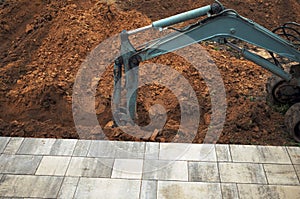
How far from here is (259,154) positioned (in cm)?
589

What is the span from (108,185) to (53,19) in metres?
5.03

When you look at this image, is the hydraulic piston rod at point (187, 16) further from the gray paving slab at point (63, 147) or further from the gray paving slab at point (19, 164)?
the gray paving slab at point (19, 164)

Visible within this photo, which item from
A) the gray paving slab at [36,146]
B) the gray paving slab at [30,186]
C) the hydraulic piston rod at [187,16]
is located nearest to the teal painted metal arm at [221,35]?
the hydraulic piston rod at [187,16]

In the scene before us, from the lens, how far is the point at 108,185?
211 inches

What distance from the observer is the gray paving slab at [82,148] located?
19.3ft

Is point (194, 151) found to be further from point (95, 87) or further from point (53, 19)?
point (53, 19)

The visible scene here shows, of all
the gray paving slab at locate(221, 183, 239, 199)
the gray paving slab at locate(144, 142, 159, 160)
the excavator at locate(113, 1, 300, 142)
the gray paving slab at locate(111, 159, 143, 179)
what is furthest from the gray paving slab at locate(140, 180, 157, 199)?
the excavator at locate(113, 1, 300, 142)

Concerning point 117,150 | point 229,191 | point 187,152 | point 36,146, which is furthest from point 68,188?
point 229,191

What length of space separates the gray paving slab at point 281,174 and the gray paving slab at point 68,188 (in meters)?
2.52

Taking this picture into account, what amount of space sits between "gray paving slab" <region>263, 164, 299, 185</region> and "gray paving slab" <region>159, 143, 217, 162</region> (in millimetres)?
745

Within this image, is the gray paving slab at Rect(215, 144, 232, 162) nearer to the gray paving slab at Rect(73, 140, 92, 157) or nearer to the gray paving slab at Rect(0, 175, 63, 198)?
the gray paving slab at Rect(73, 140, 92, 157)

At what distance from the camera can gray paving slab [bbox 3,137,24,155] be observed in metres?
5.97

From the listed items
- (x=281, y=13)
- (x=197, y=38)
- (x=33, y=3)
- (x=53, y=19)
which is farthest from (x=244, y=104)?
(x=33, y=3)

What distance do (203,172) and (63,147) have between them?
2.05m
